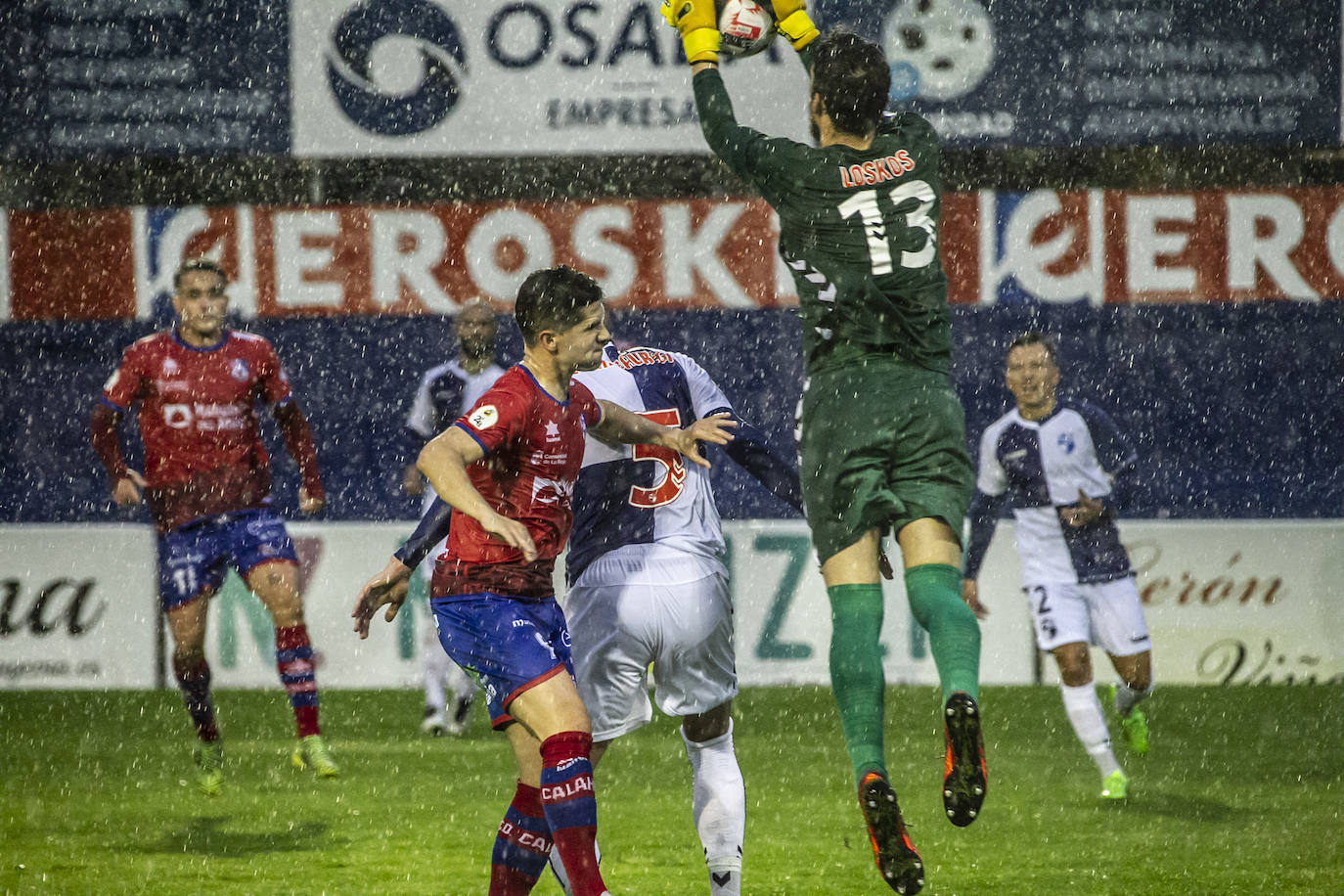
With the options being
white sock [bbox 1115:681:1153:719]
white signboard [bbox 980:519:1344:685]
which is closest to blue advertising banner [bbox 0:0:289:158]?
white signboard [bbox 980:519:1344:685]

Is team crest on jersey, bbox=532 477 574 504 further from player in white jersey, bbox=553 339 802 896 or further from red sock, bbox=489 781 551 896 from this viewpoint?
red sock, bbox=489 781 551 896

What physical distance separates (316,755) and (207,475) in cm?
128

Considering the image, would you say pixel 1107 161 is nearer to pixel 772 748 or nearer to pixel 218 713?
pixel 772 748

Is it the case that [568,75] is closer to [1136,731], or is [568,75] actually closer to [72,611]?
[72,611]

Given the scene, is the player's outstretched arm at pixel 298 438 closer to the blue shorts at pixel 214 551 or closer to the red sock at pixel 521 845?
the blue shorts at pixel 214 551

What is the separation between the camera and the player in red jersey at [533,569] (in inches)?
164

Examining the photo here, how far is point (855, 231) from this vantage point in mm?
4207

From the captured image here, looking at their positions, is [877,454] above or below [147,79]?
below

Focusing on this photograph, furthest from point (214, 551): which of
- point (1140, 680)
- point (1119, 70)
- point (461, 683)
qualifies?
point (1119, 70)

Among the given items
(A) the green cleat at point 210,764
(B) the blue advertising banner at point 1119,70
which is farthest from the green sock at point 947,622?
(B) the blue advertising banner at point 1119,70

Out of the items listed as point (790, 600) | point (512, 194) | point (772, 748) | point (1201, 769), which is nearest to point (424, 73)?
point (512, 194)

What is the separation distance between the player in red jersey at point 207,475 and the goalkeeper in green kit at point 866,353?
3.33m

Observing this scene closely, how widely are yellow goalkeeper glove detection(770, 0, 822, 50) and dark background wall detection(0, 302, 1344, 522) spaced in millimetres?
6939

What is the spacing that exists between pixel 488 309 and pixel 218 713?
2.94m
